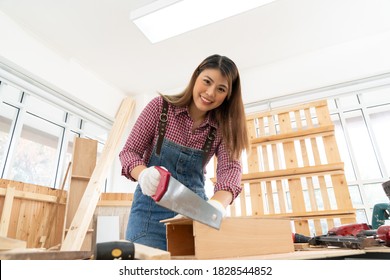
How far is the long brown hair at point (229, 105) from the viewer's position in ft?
3.90

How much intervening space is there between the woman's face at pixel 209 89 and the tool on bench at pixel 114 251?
29.7 inches

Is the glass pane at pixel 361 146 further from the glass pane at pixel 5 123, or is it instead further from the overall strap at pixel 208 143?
the glass pane at pixel 5 123

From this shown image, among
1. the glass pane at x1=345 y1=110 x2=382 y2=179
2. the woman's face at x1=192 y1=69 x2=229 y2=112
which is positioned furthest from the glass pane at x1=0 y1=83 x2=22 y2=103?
the glass pane at x1=345 y1=110 x2=382 y2=179

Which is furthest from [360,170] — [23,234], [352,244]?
[23,234]

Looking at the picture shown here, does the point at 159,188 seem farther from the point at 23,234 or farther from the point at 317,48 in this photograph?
the point at 317,48

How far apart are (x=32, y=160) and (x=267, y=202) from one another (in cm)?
257

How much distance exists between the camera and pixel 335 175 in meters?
2.57

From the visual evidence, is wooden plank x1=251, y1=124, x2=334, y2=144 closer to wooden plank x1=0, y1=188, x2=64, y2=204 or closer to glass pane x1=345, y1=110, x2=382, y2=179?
glass pane x1=345, y1=110, x2=382, y2=179

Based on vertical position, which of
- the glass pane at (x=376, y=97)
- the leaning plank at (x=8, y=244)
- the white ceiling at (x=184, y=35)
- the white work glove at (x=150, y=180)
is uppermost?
the white ceiling at (x=184, y=35)

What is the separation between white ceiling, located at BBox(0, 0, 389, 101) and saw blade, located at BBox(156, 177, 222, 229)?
2.44 meters

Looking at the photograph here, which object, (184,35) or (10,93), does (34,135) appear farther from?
(184,35)

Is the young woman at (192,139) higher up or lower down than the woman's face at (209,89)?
lower down

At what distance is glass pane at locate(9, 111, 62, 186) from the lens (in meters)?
2.75

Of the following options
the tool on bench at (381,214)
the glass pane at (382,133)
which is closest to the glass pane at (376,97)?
the glass pane at (382,133)
